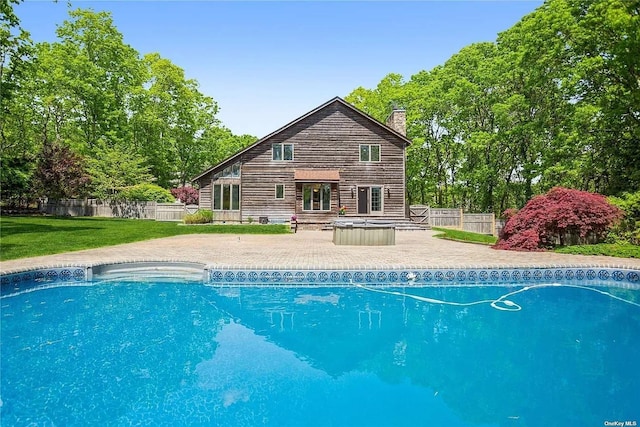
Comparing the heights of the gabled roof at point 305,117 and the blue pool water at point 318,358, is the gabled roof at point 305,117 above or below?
above

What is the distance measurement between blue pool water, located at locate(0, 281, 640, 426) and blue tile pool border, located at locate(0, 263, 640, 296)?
51cm

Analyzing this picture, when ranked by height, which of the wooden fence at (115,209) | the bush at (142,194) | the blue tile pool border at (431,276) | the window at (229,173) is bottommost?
the blue tile pool border at (431,276)

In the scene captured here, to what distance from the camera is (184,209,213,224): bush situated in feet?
82.1

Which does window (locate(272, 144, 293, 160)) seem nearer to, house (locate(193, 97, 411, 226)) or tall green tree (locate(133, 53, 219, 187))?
house (locate(193, 97, 411, 226))

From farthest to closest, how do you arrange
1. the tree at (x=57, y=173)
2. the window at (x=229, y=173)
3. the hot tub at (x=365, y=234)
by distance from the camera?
the tree at (x=57, y=173) < the window at (x=229, y=173) < the hot tub at (x=365, y=234)

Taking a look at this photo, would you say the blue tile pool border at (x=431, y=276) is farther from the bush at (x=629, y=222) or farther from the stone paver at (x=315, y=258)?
the bush at (x=629, y=222)

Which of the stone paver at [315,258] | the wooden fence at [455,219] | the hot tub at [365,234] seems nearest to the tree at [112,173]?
the stone paver at [315,258]

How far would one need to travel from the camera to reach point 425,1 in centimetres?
1634

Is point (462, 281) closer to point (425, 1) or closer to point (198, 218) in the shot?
point (425, 1)

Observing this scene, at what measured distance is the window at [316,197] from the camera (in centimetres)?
2628


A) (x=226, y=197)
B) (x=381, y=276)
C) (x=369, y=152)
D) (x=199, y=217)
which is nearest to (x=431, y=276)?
(x=381, y=276)

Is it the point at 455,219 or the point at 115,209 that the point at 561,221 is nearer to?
the point at 455,219

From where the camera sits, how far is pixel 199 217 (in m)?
25.1

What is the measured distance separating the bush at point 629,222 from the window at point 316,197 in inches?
638
